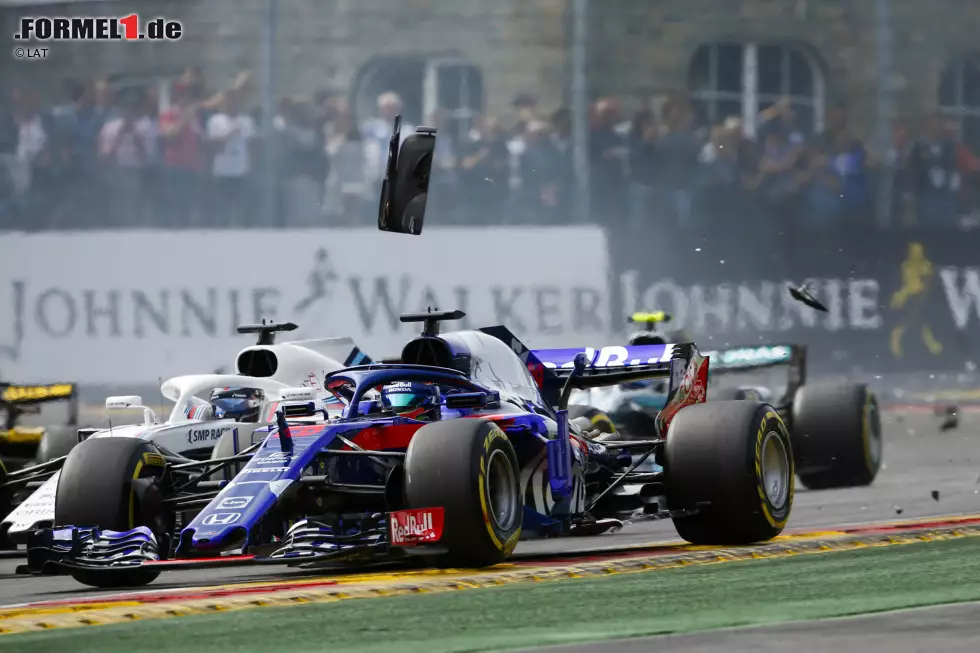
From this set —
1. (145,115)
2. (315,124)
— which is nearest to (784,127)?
(315,124)

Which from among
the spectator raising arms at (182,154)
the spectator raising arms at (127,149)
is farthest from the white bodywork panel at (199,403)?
the spectator raising arms at (127,149)

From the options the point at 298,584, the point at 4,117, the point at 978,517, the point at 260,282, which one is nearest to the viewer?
the point at 298,584

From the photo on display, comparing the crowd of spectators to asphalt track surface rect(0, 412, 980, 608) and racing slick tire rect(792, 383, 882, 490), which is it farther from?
racing slick tire rect(792, 383, 882, 490)

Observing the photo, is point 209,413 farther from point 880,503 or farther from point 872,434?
point 872,434

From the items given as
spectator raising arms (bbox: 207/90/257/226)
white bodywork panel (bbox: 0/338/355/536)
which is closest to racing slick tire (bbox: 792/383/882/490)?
white bodywork panel (bbox: 0/338/355/536)

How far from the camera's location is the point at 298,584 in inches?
376

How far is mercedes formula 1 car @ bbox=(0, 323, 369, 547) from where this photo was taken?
11.8 m

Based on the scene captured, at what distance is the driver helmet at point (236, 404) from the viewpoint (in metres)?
13.0

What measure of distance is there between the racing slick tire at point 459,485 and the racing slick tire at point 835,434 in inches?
219

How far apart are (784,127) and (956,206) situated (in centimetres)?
194

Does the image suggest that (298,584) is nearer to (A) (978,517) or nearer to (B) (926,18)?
(A) (978,517)

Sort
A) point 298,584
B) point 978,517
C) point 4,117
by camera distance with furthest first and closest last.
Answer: point 4,117, point 978,517, point 298,584

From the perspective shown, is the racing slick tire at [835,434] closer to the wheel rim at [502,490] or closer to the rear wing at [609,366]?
the rear wing at [609,366]

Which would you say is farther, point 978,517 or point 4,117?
point 4,117
